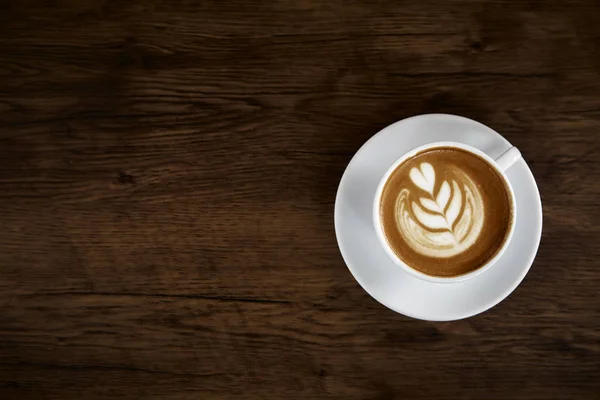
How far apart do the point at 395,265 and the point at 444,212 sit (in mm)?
138

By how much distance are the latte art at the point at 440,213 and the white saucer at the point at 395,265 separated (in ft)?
0.25

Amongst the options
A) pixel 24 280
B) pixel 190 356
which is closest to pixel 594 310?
pixel 190 356

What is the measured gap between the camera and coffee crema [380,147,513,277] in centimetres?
107

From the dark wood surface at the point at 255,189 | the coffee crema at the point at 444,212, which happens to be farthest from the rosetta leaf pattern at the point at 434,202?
the dark wood surface at the point at 255,189

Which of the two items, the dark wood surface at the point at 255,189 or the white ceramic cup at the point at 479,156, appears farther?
the dark wood surface at the point at 255,189

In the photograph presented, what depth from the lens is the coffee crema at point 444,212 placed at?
3.52 ft

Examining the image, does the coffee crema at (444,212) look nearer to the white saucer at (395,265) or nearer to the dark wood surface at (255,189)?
the white saucer at (395,265)

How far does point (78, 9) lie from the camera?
1236 millimetres

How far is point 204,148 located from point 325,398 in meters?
0.54

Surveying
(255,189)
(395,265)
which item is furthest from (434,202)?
(255,189)

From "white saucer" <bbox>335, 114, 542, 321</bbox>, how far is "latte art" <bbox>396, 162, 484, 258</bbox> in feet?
0.25

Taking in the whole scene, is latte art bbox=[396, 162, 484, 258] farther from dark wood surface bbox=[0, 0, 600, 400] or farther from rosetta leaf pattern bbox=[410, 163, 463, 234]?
dark wood surface bbox=[0, 0, 600, 400]

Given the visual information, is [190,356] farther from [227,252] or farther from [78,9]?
[78,9]

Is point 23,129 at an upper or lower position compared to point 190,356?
upper
